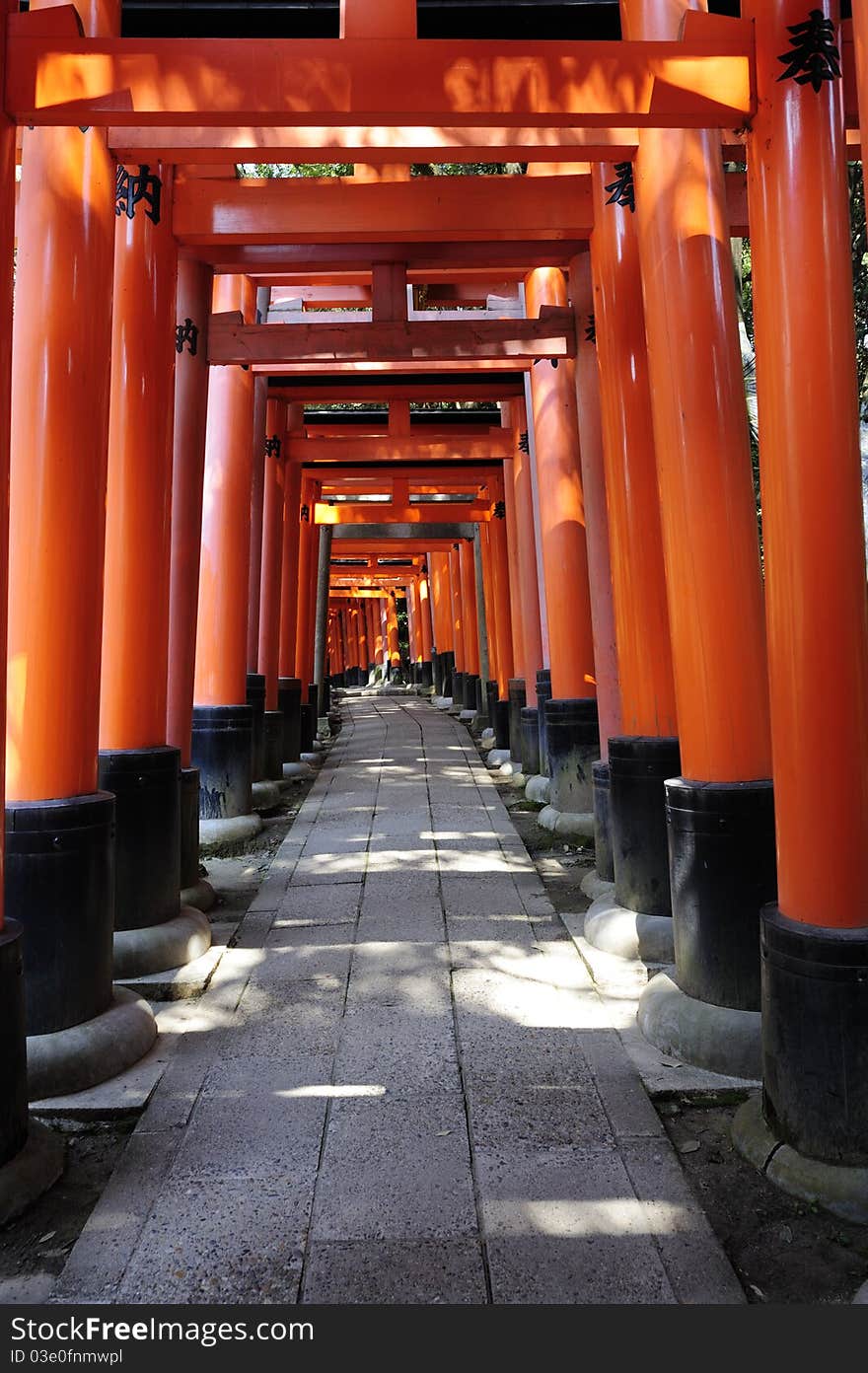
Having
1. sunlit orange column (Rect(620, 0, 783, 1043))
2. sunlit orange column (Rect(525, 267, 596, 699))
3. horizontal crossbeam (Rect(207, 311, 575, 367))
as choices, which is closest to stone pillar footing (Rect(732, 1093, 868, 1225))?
sunlit orange column (Rect(620, 0, 783, 1043))

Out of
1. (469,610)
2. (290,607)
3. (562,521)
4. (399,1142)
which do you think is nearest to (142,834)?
(399,1142)

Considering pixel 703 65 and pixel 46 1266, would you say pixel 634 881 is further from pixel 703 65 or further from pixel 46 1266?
pixel 703 65

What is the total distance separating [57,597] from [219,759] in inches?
169

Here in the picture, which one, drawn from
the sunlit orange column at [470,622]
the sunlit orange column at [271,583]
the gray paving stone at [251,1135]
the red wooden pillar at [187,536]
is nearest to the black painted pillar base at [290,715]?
the sunlit orange column at [271,583]

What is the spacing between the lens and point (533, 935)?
15.6 ft

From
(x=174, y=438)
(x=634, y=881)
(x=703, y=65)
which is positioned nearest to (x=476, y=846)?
(x=634, y=881)

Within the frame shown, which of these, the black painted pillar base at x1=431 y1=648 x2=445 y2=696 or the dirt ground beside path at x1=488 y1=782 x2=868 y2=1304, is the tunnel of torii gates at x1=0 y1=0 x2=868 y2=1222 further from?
the black painted pillar base at x1=431 y1=648 x2=445 y2=696

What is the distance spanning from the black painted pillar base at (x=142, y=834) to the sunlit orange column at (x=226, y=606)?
292 cm

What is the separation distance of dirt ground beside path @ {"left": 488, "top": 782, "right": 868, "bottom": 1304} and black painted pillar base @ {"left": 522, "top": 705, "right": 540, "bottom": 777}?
22.1ft

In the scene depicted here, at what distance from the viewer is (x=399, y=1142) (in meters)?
2.75

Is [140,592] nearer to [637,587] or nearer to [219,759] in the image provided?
[637,587]

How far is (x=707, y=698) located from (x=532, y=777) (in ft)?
19.4

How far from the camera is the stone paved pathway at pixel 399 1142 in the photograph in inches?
84.9

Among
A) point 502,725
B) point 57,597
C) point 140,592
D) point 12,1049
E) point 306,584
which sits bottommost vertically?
point 12,1049
